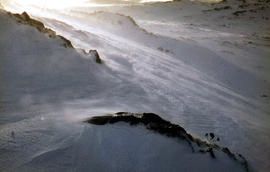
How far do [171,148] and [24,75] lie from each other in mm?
2749

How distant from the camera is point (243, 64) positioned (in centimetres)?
999

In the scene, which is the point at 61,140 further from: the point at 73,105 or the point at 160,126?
the point at 160,126

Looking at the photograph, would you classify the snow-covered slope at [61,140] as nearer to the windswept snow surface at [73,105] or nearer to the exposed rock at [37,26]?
the windswept snow surface at [73,105]

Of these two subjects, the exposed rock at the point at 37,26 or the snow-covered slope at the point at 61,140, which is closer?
the snow-covered slope at the point at 61,140

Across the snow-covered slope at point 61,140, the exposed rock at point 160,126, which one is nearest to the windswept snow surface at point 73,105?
the snow-covered slope at point 61,140

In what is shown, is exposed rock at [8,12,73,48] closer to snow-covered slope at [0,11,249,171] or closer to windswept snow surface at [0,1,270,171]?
windswept snow surface at [0,1,270,171]

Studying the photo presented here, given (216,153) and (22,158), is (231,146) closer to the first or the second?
(216,153)

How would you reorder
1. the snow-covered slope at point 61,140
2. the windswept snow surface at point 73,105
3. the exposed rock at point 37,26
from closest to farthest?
the snow-covered slope at point 61,140, the windswept snow surface at point 73,105, the exposed rock at point 37,26

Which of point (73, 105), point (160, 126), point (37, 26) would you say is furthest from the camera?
point (37, 26)

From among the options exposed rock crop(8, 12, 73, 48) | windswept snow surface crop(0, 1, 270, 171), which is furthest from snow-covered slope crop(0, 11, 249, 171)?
exposed rock crop(8, 12, 73, 48)

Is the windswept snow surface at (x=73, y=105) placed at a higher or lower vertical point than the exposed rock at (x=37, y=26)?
lower

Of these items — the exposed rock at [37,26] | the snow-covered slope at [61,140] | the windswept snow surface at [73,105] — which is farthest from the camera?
the exposed rock at [37,26]

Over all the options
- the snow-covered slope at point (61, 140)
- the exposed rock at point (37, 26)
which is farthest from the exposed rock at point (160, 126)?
the exposed rock at point (37, 26)

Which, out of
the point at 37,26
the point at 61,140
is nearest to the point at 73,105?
the point at 61,140
